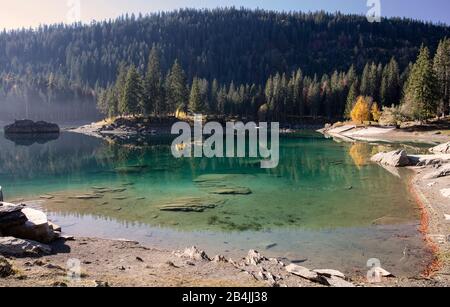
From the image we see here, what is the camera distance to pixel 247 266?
1603cm

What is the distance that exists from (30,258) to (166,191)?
63.0 feet

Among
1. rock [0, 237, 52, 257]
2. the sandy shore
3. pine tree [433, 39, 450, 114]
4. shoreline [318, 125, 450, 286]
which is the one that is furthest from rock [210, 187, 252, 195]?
pine tree [433, 39, 450, 114]

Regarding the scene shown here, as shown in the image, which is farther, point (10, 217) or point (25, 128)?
point (25, 128)

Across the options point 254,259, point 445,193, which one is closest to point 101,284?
point 254,259

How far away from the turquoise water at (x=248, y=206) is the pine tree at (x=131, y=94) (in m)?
69.9

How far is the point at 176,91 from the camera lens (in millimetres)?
128250

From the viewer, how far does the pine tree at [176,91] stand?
128m

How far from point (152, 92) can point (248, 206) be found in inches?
3968

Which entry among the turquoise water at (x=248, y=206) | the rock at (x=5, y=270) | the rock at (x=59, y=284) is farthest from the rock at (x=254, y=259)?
the rock at (x=5, y=270)

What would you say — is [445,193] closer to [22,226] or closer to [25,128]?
[22,226]

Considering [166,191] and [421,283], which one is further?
[166,191]

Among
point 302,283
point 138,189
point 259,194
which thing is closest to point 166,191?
point 138,189
